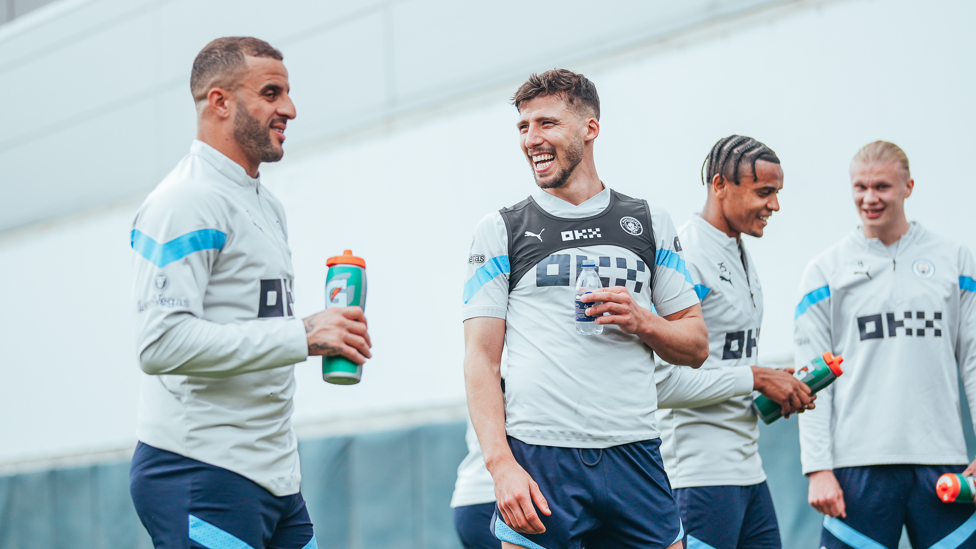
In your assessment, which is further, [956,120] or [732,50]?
[732,50]

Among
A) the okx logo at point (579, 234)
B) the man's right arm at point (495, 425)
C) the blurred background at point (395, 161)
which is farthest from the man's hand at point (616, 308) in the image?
the blurred background at point (395, 161)

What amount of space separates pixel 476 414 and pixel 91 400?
26.5 ft

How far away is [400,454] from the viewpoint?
7.16 meters

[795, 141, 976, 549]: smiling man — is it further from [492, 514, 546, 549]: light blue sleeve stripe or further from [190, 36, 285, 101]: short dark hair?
[190, 36, 285, 101]: short dark hair

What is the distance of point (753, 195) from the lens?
388cm

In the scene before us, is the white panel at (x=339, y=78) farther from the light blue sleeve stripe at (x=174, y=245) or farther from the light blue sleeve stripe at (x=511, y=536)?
the light blue sleeve stripe at (x=511, y=536)

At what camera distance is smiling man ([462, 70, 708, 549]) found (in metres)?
2.58

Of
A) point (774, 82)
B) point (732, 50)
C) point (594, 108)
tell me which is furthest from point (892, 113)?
point (594, 108)

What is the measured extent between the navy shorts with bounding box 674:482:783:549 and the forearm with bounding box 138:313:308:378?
5.77ft

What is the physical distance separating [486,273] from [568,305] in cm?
27

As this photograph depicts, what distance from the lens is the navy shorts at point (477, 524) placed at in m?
3.78

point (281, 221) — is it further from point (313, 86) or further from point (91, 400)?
point (91, 400)

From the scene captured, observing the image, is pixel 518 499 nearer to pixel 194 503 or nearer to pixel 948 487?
pixel 194 503

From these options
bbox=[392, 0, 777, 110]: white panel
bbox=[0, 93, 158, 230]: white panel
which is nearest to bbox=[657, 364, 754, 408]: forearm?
bbox=[392, 0, 777, 110]: white panel
